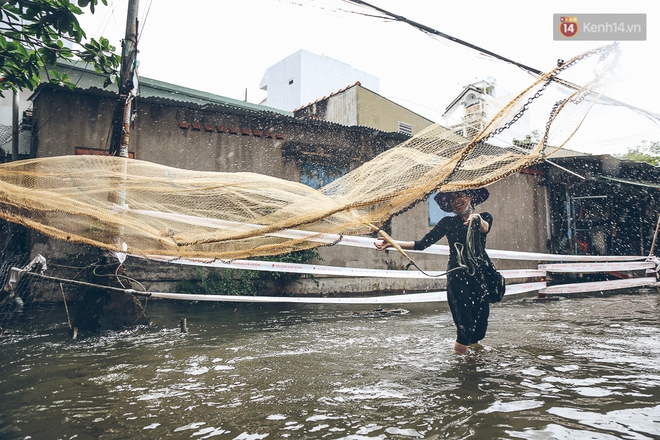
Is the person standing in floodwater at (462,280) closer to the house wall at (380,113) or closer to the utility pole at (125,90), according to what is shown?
the utility pole at (125,90)

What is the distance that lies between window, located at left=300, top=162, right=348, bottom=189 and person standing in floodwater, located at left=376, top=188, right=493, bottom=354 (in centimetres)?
651

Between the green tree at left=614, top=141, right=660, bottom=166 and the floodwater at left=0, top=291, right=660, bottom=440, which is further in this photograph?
the green tree at left=614, top=141, right=660, bottom=166

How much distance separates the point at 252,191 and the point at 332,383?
200 cm

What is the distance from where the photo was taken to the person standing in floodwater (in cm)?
385

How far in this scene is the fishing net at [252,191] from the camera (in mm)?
3769

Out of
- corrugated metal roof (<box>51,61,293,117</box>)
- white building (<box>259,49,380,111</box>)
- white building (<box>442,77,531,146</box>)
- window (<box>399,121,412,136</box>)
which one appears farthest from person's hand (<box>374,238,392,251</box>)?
white building (<box>259,49,380,111</box>)

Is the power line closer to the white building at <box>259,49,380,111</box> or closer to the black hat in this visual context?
the black hat

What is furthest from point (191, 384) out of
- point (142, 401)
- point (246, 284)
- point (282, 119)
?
point (282, 119)

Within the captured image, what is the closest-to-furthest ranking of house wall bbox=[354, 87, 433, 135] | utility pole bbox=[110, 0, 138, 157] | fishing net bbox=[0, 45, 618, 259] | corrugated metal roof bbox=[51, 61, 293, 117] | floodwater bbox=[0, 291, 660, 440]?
floodwater bbox=[0, 291, 660, 440] < fishing net bbox=[0, 45, 618, 259] < utility pole bbox=[110, 0, 138, 157] < corrugated metal roof bbox=[51, 61, 293, 117] < house wall bbox=[354, 87, 433, 135]

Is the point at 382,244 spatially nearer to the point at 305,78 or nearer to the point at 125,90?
the point at 125,90

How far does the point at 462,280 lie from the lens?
3.88m

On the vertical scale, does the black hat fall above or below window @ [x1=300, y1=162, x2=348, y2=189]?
below

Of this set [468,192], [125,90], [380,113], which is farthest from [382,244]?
[380,113]

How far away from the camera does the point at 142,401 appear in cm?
295
